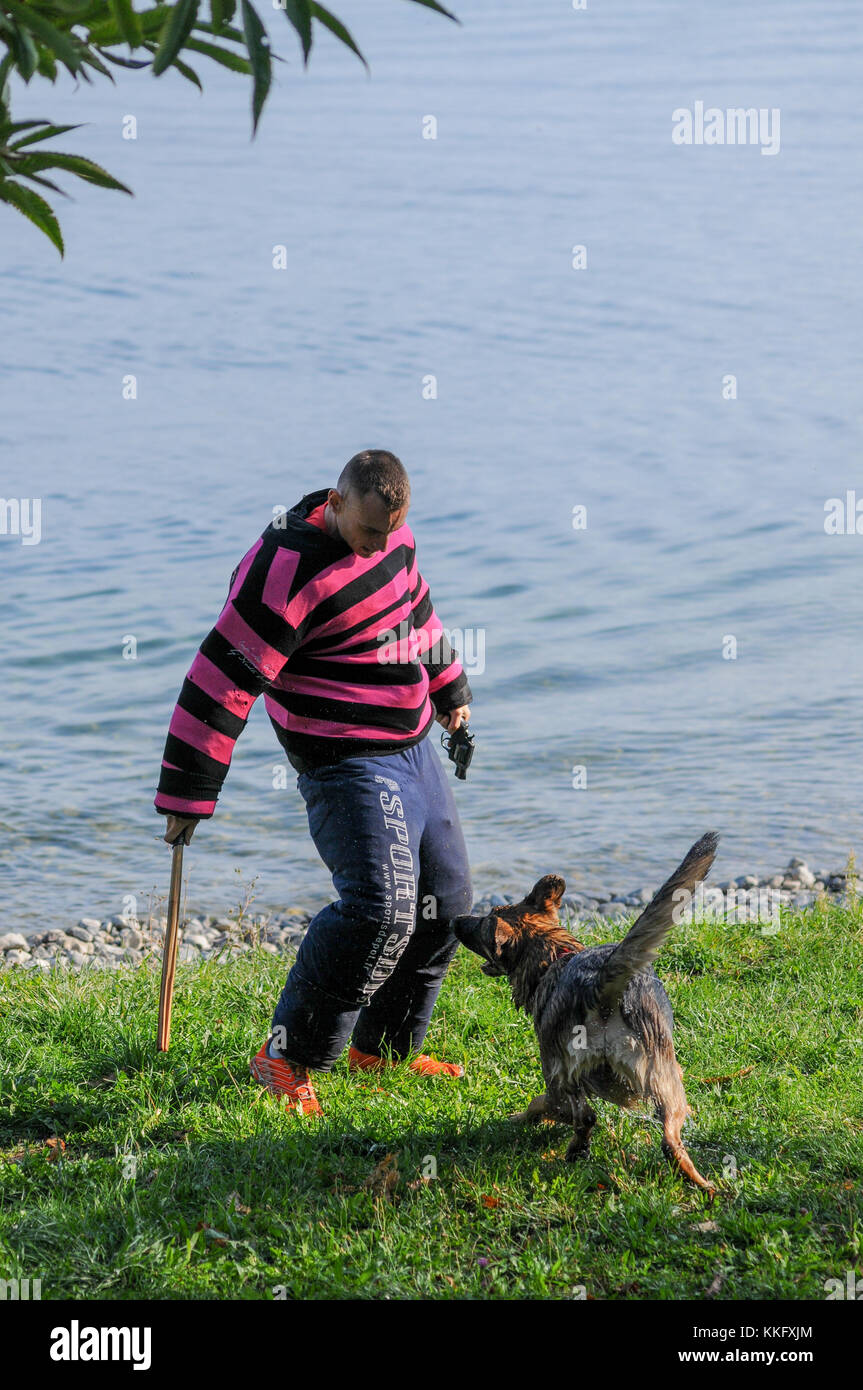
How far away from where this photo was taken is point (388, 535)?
187 inches

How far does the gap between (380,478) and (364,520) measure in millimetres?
139

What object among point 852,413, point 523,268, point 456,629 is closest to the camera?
point 456,629

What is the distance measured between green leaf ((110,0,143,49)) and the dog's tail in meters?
2.31

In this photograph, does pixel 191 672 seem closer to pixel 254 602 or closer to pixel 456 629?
pixel 254 602

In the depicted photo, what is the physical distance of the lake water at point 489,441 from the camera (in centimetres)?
907

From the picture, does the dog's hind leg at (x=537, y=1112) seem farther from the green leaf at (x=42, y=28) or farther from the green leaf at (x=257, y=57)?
the green leaf at (x=42, y=28)

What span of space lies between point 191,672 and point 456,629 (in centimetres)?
738

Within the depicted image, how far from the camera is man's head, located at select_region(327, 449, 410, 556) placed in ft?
15.2

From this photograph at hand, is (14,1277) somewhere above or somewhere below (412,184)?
below

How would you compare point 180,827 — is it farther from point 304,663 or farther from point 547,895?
point 547,895

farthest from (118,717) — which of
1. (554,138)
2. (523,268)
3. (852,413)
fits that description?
(554,138)

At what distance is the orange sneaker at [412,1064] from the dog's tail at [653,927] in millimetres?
1202

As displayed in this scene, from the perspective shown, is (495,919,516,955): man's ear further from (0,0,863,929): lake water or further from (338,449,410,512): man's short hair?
(0,0,863,929): lake water

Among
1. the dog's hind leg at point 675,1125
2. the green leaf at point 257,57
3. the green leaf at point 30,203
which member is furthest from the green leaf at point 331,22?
the dog's hind leg at point 675,1125
